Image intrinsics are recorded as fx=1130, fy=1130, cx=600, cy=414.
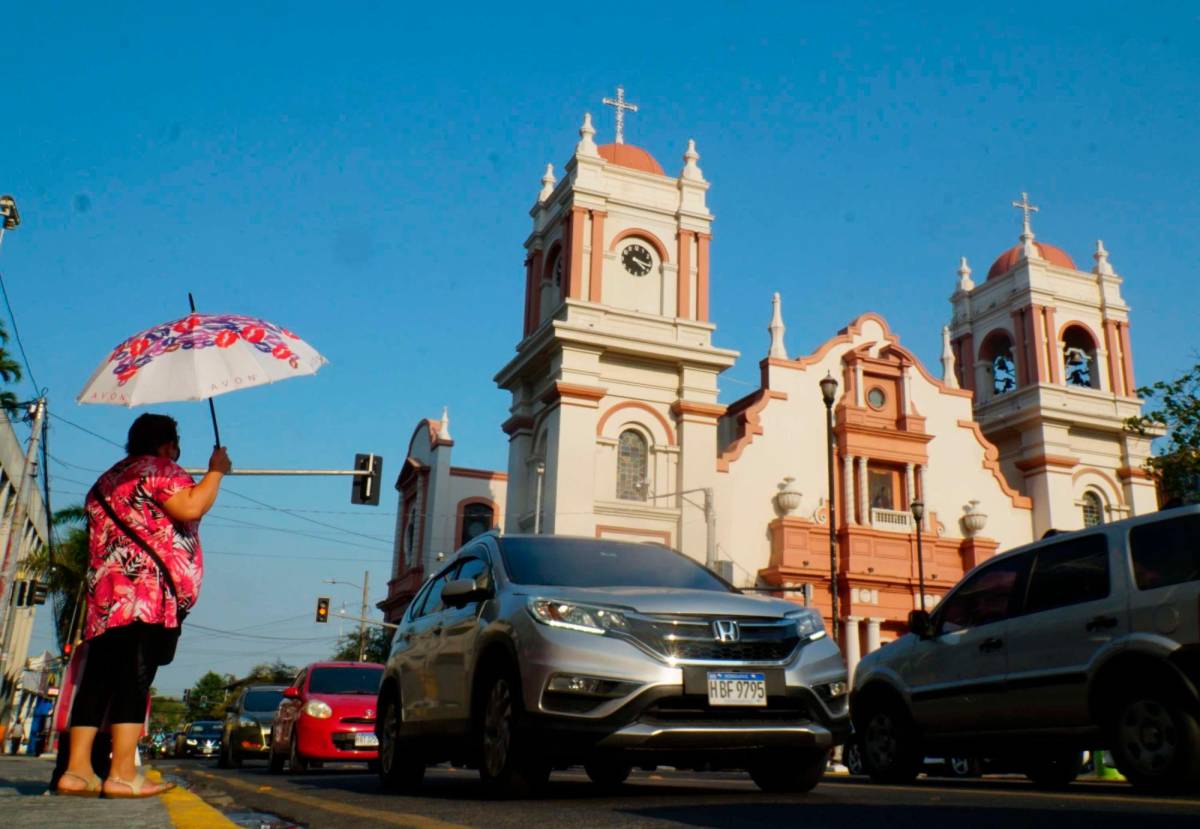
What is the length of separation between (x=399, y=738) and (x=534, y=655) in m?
2.66

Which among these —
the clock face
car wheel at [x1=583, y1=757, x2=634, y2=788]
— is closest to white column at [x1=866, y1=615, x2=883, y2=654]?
the clock face

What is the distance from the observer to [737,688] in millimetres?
6055

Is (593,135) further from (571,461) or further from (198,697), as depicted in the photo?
(198,697)

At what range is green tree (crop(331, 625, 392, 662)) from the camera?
55000 mm

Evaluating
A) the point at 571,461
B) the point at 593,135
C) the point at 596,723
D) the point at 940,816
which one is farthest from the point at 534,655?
the point at 593,135

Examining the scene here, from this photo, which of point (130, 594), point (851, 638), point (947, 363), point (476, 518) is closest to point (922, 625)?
point (130, 594)

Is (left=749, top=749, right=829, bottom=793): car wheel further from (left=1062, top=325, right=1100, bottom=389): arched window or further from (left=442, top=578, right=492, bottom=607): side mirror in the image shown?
(left=1062, top=325, right=1100, bottom=389): arched window

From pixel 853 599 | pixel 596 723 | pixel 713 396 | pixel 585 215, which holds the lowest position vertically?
pixel 596 723

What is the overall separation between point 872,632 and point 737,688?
3048 centimetres

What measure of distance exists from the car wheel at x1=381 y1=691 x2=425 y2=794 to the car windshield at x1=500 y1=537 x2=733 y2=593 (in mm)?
1888

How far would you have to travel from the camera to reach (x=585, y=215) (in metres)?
36.5

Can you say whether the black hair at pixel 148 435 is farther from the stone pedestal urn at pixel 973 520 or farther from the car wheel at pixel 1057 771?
the stone pedestal urn at pixel 973 520

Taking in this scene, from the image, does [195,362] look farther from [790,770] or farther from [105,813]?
[790,770]

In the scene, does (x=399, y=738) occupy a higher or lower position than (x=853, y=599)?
lower
